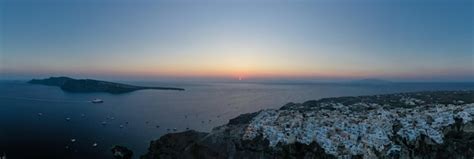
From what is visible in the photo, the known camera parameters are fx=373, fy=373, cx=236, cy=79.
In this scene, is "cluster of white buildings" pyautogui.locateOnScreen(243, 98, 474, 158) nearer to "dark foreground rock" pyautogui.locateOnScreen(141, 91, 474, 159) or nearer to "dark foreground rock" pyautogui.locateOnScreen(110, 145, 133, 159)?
"dark foreground rock" pyautogui.locateOnScreen(141, 91, 474, 159)

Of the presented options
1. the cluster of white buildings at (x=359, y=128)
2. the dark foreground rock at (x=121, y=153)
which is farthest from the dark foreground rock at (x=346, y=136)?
the dark foreground rock at (x=121, y=153)

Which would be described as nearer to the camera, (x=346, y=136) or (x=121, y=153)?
(x=346, y=136)

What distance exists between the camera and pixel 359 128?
36281mm

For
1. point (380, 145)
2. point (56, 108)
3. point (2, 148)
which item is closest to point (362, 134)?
point (380, 145)

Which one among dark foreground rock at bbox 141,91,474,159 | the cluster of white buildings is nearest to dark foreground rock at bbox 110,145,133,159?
dark foreground rock at bbox 141,91,474,159

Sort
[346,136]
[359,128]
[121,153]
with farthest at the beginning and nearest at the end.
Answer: [121,153]
[359,128]
[346,136]

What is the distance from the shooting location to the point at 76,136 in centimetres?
7475

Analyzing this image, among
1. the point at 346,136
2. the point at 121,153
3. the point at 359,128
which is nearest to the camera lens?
the point at 346,136

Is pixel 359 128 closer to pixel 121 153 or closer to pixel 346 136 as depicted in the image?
pixel 346 136

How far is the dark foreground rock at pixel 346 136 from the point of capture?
109 ft

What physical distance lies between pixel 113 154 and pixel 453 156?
4680 cm

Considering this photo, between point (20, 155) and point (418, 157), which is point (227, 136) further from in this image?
point (20, 155)

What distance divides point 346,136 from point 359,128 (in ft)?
6.63

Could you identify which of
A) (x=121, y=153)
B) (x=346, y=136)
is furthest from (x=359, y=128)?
(x=121, y=153)
